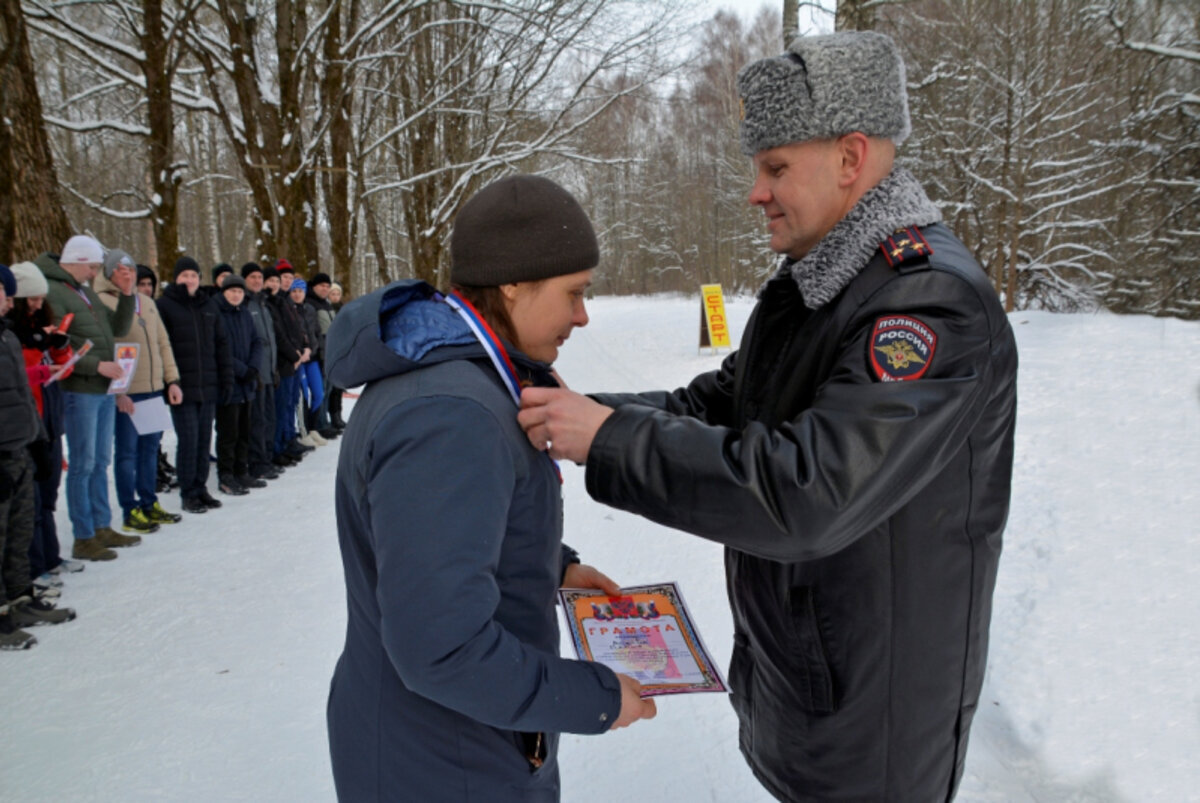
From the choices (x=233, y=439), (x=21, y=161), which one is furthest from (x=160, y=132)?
(x=233, y=439)

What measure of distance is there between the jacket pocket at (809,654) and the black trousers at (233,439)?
22.6 ft

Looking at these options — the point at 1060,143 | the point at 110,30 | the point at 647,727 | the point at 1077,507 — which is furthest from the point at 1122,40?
the point at 110,30

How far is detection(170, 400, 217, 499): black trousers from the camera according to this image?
650 cm

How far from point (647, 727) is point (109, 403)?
4.83 meters

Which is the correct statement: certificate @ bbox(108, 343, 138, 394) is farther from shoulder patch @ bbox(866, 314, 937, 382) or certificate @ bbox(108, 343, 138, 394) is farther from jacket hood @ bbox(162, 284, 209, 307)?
shoulder patch @ bbox(866, 314, 937, 382)

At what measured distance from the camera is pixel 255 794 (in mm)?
2789

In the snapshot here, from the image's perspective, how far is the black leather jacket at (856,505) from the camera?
1.21 meters

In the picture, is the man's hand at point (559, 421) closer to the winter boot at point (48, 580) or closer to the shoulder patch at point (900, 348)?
the shoulder patch at point (900, 348)

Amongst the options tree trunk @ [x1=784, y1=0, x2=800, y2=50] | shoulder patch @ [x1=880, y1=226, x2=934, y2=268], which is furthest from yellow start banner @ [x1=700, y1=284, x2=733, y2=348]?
shoulder patch @ [x1=880, y1=226, x2=934, y2=268]

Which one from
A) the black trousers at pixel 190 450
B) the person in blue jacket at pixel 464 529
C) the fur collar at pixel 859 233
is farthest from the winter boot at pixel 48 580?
the fur collar at pixel 859 233

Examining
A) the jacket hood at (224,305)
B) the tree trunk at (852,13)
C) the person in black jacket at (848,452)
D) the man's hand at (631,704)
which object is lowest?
the man's hand at (631,704)

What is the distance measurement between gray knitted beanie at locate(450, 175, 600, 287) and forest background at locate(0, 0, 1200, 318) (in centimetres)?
675

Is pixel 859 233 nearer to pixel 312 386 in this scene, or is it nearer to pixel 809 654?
pixel 809 654

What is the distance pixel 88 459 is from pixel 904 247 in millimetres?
5873
